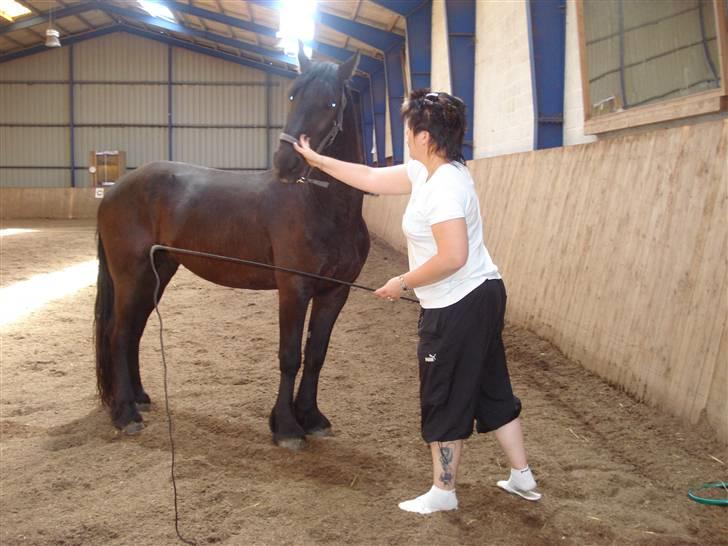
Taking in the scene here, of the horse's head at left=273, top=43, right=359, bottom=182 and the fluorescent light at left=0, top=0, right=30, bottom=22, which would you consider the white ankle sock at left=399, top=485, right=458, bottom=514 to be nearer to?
the horse's head at left=273, top=43, right=359, bottom=182

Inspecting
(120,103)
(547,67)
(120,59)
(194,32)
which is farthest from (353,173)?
(120,59)

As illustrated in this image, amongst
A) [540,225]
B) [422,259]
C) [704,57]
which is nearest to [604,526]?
[422,259]

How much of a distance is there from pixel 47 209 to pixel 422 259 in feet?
71.4

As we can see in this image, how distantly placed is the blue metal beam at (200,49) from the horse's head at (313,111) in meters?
21.2

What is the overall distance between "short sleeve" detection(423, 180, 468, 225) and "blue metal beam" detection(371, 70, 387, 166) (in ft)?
51.3

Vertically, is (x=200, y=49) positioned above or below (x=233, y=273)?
above

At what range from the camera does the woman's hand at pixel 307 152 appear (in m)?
3.29

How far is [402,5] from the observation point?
1155 cm

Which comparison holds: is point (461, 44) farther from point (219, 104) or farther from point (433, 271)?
point (219, 104)

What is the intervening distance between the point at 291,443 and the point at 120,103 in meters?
23.2

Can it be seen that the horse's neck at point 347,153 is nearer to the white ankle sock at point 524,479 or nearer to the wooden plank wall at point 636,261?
the white ankle sock at point 524,479

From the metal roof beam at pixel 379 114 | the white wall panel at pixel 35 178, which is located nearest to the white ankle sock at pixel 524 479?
the metal roof beam at pixel 379 114

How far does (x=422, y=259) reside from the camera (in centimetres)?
275

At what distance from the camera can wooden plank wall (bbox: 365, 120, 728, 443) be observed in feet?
11.6
